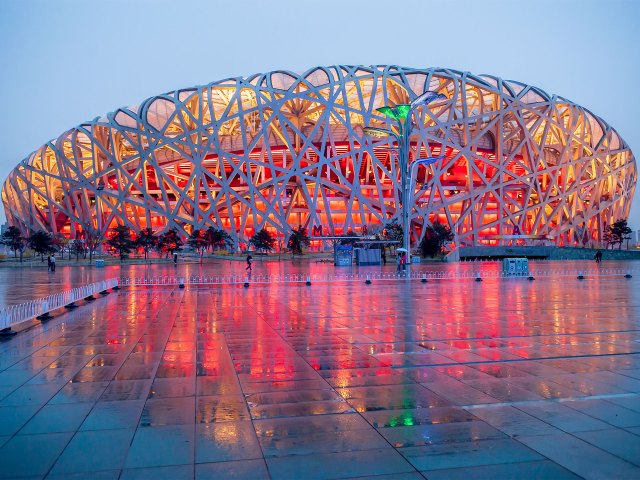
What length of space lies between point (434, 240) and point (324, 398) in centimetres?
5327

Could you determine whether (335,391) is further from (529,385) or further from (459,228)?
(459,228)

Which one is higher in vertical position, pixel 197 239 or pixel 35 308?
pixel 197 239

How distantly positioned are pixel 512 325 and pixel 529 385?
4.96 m

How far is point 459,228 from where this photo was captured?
68875 mm

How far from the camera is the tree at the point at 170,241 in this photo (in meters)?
64.9

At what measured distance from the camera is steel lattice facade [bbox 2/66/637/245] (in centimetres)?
6525

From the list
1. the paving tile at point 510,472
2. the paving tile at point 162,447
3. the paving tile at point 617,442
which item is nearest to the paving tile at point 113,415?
the paving tile at point 162,447

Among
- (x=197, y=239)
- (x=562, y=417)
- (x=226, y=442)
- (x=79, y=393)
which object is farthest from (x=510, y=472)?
(x=197, y=239)

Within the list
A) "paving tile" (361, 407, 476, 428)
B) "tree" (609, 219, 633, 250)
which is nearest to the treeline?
"tree" (609, 219, 633, 250)

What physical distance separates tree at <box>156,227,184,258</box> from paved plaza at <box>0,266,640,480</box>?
175 feet

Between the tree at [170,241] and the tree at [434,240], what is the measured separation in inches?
1039

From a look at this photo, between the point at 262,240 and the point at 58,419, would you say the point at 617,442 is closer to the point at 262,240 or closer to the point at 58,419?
the point at 58,419

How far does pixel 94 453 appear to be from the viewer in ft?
15.2

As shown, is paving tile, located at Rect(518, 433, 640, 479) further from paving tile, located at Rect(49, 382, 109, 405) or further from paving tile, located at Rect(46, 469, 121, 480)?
paving tile, located at Rect(49, 382, 109, 405)
